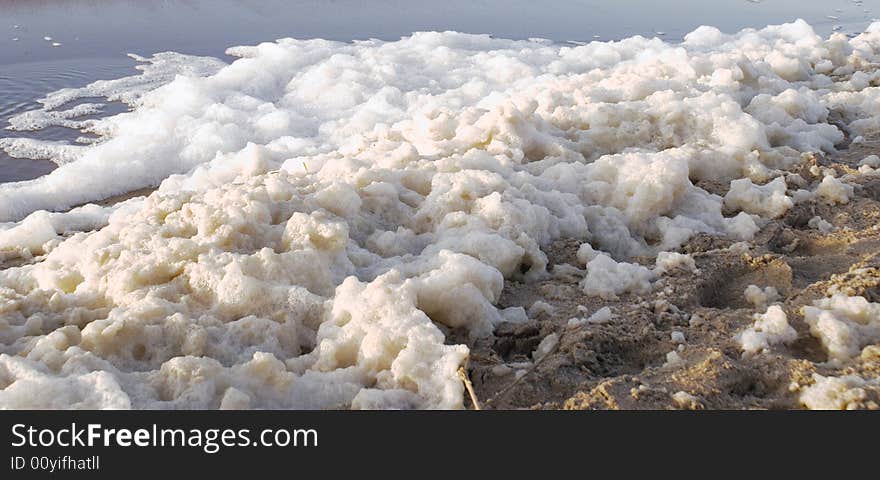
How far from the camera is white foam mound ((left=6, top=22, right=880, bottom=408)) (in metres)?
2.26

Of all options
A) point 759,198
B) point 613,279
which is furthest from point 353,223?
point 759,198

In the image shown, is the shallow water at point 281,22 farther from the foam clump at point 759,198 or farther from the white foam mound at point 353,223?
the foam clump at point 759,198

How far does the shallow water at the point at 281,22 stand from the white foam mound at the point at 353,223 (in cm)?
231

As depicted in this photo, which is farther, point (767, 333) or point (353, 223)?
point (353, 223)

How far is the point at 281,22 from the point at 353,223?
8421mm

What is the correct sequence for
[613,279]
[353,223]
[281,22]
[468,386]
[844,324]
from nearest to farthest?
[468,386]
[844,324]
[613,279]
[353,223]
[281,22]

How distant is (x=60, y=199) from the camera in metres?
4.54

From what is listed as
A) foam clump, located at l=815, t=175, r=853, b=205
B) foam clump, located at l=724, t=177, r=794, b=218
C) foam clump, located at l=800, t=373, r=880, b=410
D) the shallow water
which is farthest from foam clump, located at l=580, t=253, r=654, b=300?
the shallow water

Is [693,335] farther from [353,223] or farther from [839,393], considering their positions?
[353,223]

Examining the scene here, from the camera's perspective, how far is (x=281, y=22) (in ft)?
35.0

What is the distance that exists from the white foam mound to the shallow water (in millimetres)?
2312
